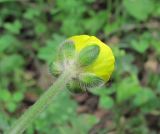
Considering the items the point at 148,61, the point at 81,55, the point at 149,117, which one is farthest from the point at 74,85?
the point at 148,61

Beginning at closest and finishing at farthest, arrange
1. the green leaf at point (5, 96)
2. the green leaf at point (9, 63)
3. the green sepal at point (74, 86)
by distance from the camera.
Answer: the green sepal at point (74, 86) → the green leaf at point (5, 96) → the green leaf at point (9, 63)

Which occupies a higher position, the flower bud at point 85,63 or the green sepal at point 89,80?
the flower bud at point 85,63

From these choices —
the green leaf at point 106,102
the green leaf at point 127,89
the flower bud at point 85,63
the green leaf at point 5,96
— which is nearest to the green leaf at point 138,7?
the green leaf at point 127,89

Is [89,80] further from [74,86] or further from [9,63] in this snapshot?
[9,63]

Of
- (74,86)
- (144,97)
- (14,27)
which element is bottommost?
(144,97)

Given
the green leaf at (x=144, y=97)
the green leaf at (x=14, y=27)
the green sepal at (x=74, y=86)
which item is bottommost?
the green leaf at (x=144, y=97)

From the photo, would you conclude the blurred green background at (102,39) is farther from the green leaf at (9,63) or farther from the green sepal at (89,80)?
the green sepal at (89,80)

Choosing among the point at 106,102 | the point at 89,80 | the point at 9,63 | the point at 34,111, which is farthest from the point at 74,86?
the point at 9,63
